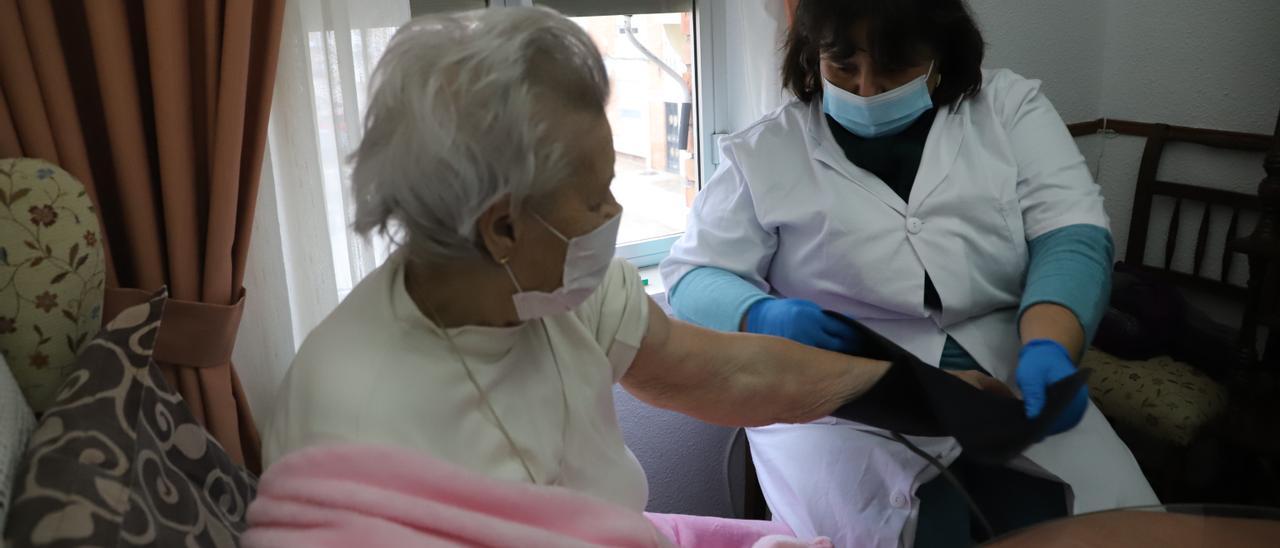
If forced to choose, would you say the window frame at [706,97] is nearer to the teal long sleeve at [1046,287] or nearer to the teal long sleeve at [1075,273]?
the teal long sleeve at [1046,287]

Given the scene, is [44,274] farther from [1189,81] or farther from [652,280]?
[1189,81]

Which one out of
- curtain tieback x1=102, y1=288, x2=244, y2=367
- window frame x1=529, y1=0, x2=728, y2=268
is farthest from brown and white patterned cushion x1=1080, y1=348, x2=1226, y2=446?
curtain tieback x1=102, y1=288, x2=244, y2=367

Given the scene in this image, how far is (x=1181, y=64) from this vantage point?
2.33 metres

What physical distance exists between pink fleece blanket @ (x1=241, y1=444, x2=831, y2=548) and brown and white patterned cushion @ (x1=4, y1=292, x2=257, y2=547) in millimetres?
101

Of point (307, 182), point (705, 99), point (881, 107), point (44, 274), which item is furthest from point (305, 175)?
point (705, 99)

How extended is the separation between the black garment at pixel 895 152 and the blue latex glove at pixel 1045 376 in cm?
39

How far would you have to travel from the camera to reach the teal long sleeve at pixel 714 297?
140cm

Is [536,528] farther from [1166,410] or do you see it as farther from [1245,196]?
[1245,196]

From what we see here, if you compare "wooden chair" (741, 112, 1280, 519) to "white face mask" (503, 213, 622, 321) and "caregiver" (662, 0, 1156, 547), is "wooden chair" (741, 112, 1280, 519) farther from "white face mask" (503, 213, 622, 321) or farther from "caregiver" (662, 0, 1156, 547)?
"white face mask" (503, 213, 622, 321)

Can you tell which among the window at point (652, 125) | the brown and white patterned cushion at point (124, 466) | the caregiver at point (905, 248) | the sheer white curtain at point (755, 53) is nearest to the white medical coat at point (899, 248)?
the caregiver at point (905, 248)

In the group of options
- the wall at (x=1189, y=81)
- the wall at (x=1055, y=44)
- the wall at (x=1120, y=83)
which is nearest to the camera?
the wall at (x=1120, y=83)

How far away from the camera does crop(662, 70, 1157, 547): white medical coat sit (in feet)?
4.46

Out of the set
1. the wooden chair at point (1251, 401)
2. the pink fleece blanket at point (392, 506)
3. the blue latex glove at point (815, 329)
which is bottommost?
the wooden chair at point (1251, 401)

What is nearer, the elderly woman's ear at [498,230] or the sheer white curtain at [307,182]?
the elderly woman's ear at [498,230]
